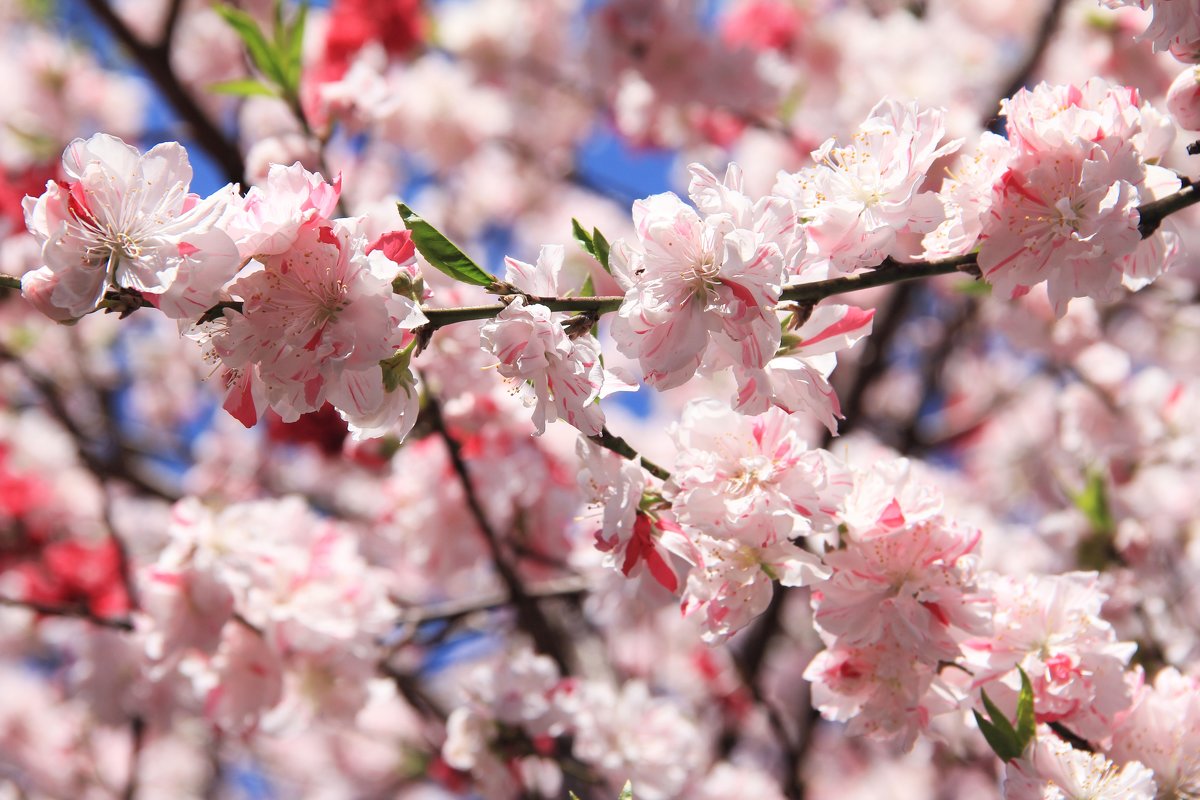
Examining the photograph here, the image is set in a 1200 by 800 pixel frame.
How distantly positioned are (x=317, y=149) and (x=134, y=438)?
10.3 feet

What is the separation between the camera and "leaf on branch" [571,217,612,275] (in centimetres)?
111

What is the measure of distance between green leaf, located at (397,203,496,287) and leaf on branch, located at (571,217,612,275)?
114mm

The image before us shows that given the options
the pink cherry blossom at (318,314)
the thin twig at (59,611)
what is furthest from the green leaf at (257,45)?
the thin twig at (59,611)

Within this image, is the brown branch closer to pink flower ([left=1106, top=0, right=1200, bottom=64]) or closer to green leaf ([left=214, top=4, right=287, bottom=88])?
green leaf ([left=214, top=4, right=287, bottom=88])

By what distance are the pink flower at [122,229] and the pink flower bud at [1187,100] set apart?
1.19m

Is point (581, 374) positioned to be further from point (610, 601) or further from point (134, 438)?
point (134, 438)

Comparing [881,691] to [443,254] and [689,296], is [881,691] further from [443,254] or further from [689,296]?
[443,254]

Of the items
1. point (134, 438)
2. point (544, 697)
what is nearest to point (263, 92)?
point (544, 697)

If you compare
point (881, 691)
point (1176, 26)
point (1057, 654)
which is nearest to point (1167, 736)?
point (1057, 654)

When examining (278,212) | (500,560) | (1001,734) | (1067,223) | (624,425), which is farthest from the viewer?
(624,425)

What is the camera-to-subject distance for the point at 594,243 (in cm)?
111

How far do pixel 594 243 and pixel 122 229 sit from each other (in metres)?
0.51

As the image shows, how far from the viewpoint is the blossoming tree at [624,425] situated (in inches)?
42.3

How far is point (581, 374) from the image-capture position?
1072mm
